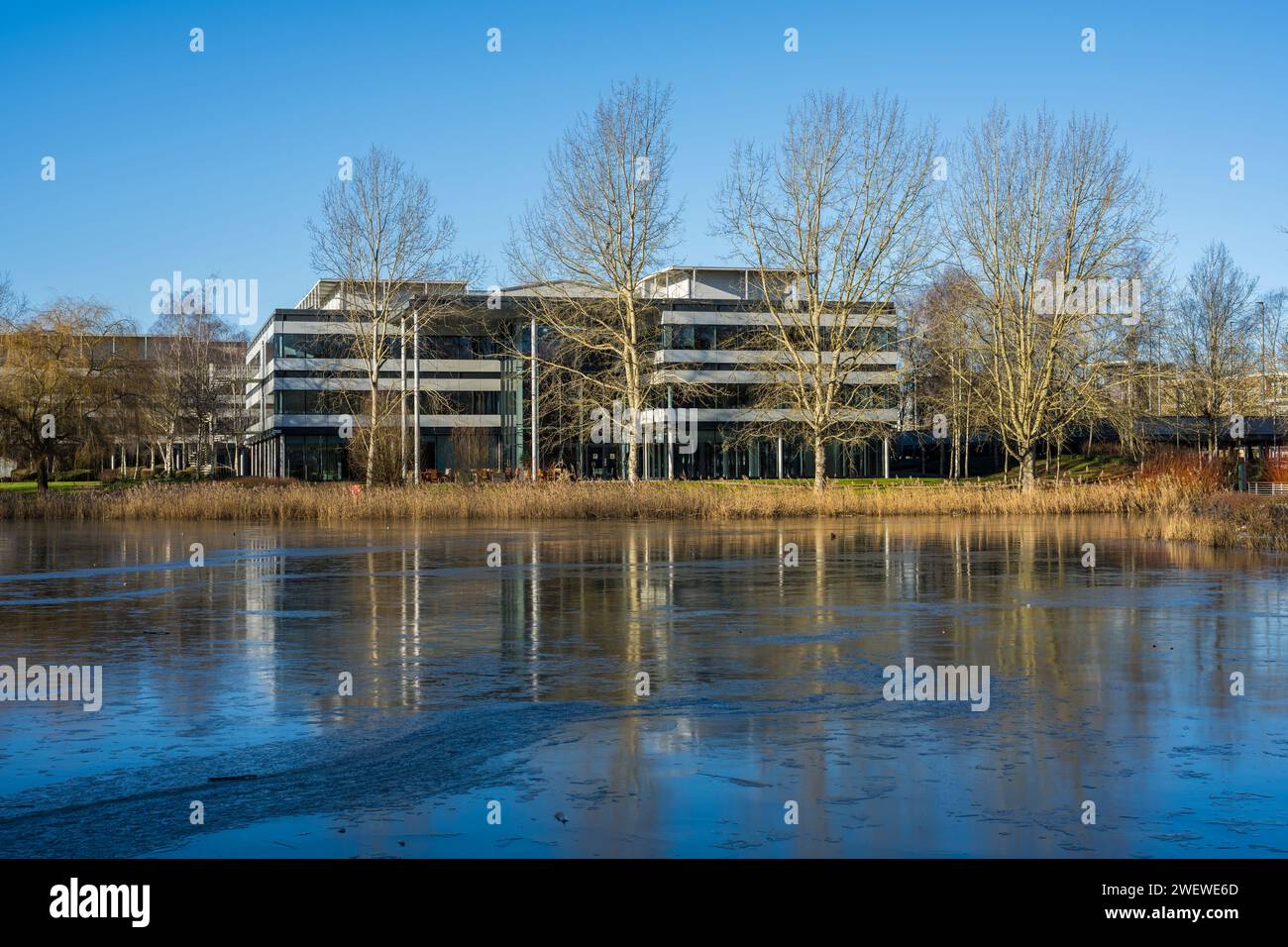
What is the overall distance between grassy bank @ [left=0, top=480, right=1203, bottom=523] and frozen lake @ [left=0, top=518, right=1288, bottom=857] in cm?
1919

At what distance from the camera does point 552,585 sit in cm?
1747

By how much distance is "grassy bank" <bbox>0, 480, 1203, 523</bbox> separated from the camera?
3728cm

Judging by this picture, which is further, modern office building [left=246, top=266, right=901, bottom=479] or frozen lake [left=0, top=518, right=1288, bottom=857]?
modern office building [left=246, top=266, right=901, bottom=479]

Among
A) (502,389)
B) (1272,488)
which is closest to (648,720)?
(1272,488)

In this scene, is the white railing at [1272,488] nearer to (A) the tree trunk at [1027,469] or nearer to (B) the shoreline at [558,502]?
(A) the tree trunk at [1027,469]

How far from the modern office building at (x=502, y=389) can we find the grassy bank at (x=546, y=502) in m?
30.5

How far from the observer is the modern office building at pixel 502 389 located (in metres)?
80.1

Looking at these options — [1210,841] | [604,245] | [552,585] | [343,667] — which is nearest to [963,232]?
[604,245]

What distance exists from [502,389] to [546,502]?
2188 inches

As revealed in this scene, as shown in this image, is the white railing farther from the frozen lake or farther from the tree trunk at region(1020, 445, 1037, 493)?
the frozen lake

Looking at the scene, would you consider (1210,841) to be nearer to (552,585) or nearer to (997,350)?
(552,585)

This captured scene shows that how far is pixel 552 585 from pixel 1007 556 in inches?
351

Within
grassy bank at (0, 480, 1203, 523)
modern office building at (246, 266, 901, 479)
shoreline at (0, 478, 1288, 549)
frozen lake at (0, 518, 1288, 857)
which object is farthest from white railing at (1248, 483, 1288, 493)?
frozen lake at (0, 518, 1288, 857)

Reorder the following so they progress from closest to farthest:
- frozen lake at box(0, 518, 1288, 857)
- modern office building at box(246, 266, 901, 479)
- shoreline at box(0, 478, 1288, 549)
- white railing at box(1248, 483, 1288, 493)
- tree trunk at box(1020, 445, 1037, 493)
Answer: frozen lake at box(0, 518, 1288, 857) < shoreline at box(0, 478, 1288, 549) < tree trunk at box(1020, 445, 1037, 493) < white railing at box(1248, 483, 1288, 493) < modern office building at box(246, 266, 901, 479)
